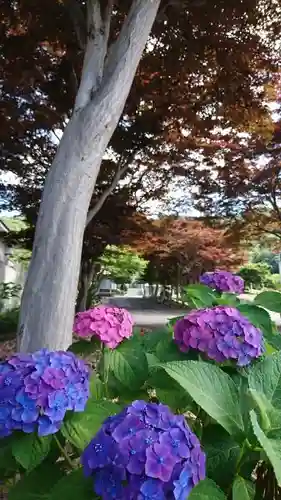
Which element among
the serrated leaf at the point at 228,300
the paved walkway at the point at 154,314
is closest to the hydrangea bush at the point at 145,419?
the serrated leaf at the point at 228,300

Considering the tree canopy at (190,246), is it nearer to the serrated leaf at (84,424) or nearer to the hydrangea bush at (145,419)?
the hydrangea bush at (145,419)

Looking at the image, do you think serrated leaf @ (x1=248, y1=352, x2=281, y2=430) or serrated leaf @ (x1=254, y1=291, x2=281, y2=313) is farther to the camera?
serrated leaf @ (x1=254, y1=291, x2=281, y2=313)

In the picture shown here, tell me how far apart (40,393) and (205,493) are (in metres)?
0.36

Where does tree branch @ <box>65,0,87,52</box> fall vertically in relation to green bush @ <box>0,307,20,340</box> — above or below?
above

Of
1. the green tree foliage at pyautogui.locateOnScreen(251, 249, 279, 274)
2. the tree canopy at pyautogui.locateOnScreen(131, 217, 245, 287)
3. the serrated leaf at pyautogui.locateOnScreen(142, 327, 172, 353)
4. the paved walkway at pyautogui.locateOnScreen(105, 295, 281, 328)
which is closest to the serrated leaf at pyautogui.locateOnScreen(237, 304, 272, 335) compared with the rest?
the serrated leaf at pyautogui.locateOnScreen(142, 327, 172, 353)

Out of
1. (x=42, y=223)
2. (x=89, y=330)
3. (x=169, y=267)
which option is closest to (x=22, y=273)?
(x=169, y=267)

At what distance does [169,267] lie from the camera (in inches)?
704

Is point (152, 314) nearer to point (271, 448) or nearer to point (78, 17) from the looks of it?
point (78, 17)

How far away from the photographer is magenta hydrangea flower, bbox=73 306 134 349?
51.1 inches

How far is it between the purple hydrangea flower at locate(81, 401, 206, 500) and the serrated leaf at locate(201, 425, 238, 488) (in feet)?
0.91

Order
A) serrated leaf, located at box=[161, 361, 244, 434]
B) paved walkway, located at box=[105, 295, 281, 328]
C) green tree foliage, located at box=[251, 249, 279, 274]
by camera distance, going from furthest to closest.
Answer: green tree foliage, located at box=[251, 249, 279, 274] → paved walkway, located at box=[105, 295, 281, 328] → serrated leaf, located at box=[161, 361, 244, 434]

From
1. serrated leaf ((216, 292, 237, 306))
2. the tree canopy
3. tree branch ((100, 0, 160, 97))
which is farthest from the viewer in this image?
the tree canopy

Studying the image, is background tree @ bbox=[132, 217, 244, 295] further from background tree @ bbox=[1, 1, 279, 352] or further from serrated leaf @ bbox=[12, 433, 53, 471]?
serrated leaf @ bbox=[12, 433, 53, 471]

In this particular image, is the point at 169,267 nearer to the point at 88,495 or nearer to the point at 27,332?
the point at 27,332
